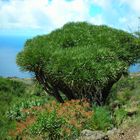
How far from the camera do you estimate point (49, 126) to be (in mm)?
12164

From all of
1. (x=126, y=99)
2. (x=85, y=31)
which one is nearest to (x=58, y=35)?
(x=85, y=31)

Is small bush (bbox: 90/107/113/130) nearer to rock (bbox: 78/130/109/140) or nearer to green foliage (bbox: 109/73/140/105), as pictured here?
rock (bbox: 78/130/109/140)

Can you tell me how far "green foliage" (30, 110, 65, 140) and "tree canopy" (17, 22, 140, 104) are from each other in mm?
5397

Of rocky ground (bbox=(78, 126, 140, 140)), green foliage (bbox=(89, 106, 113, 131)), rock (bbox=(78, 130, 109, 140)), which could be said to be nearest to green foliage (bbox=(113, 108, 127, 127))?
green foliage (bbox=(89, 106, 113, 131))

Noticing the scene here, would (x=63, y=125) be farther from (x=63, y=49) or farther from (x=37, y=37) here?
(x=37, y=37)

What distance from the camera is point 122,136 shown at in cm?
1177

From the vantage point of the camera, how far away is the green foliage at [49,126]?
12.2 meters

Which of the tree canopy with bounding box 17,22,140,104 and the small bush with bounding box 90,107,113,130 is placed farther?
the tree canopy with bounding box 17,22,140,104

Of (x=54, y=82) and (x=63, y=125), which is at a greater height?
(x=54, y=82)

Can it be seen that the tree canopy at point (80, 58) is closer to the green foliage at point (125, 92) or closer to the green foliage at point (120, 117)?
the green foliage at point (125, 92)

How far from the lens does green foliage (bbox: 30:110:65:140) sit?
1220 centimetres

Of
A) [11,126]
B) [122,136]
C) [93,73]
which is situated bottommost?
[122,136]

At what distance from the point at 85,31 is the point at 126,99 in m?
3.57

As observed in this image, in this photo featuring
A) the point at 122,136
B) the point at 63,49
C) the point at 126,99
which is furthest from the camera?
the point at 126,99
